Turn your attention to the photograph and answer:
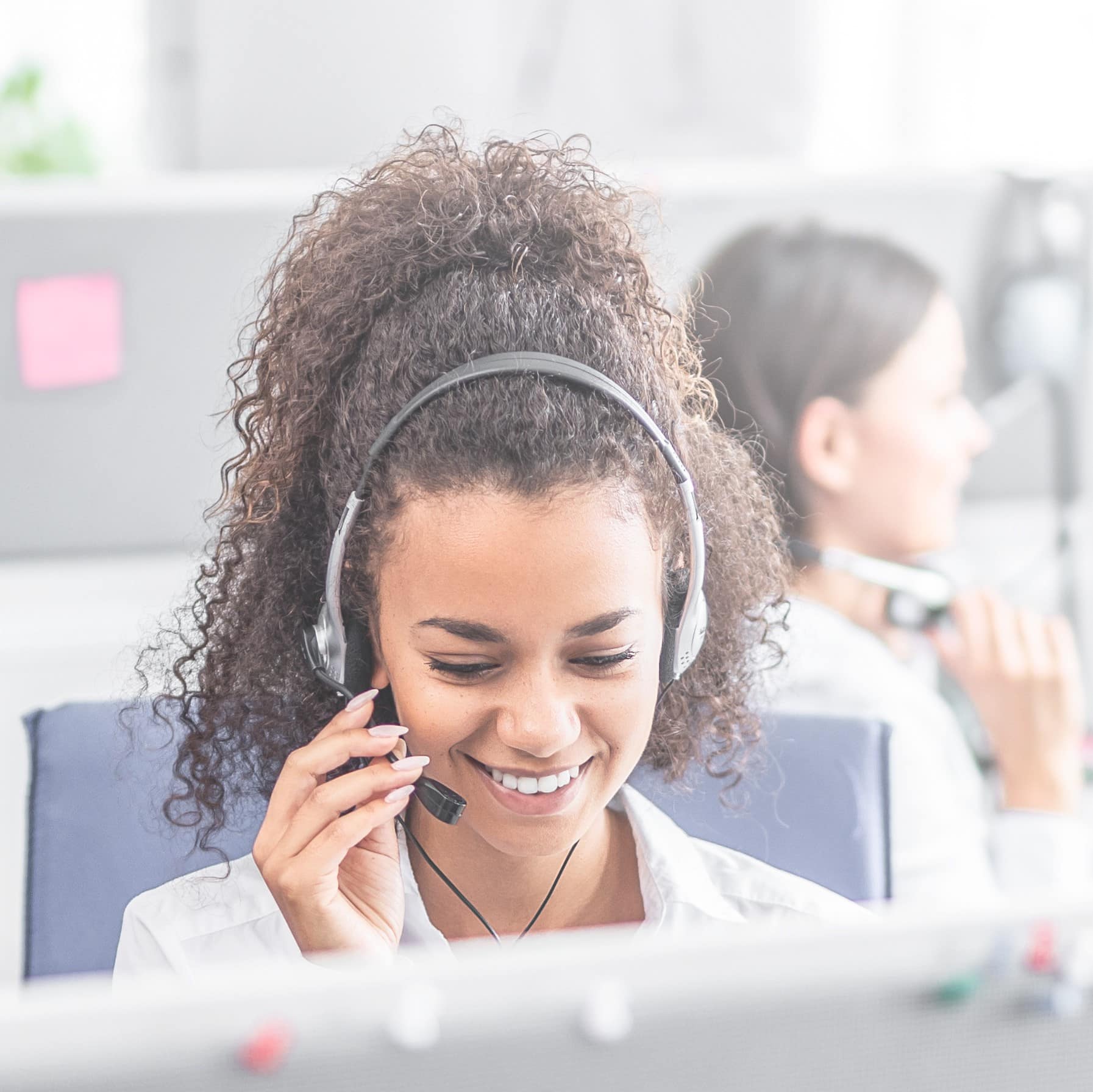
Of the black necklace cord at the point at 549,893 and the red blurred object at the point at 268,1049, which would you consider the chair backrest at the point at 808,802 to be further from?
the red blurred object at the point at 268,1049

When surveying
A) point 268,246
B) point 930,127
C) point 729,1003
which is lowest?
point 729,1003

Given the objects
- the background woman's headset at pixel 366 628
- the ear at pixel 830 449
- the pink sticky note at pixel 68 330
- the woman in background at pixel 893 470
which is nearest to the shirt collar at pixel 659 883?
the background woman's headset at pixel 366 628

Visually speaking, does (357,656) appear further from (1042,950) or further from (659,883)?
(1042,950)

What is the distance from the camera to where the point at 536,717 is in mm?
682

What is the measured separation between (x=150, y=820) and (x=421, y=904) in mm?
206

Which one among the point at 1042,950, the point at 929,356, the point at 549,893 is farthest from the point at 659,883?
the point at 929,356

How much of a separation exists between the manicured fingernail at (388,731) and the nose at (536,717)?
0.18 feet

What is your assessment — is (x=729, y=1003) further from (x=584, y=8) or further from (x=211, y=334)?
(x=584, y=8)

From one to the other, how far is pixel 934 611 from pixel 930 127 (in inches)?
50.0

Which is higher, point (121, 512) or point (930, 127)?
point (930, 127)

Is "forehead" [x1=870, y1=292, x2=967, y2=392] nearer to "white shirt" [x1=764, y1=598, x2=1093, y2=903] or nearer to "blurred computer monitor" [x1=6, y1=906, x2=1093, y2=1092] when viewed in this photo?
"white shirt" [x1=764, y1=598, x2=1093, y2=903]

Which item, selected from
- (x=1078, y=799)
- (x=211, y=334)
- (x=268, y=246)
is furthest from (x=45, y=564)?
(x=1078, y=799)

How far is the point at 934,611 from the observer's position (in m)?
1.46

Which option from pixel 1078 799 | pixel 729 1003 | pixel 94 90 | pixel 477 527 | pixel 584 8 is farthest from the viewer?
pixel 94 90
